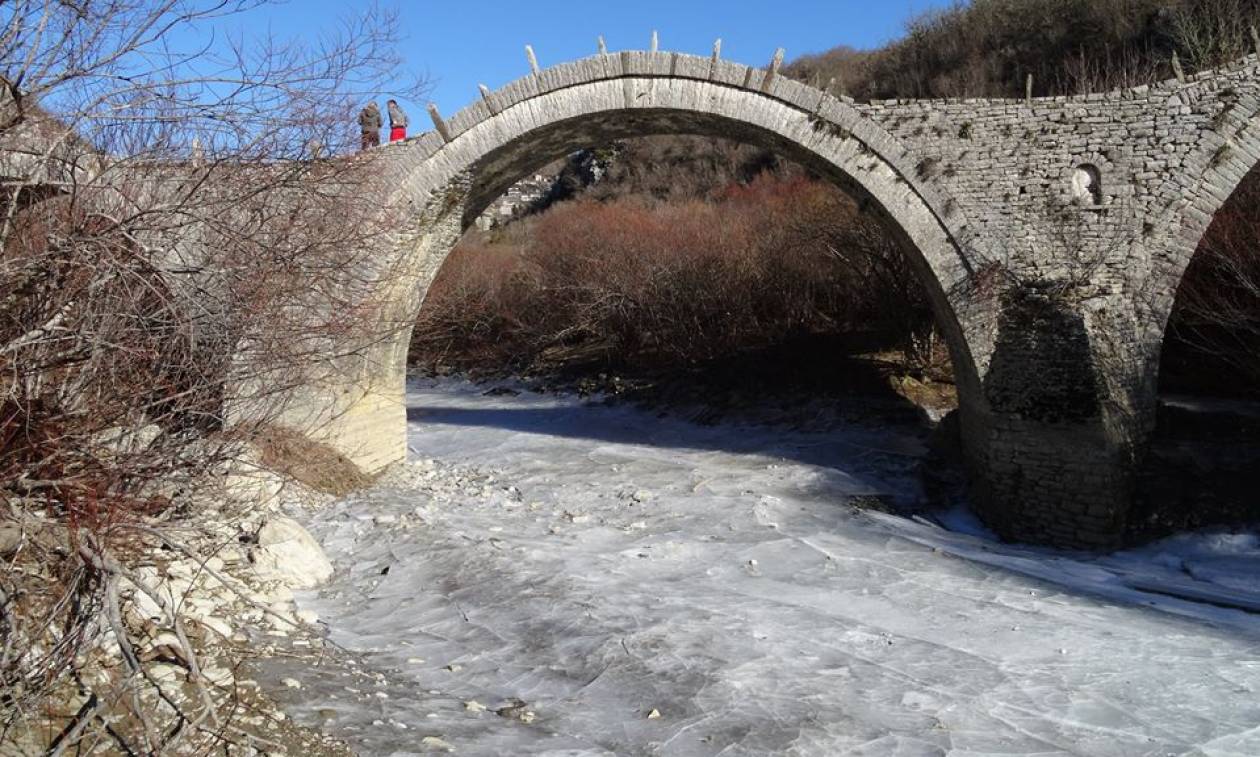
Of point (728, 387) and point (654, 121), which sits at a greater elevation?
point (654, 121)

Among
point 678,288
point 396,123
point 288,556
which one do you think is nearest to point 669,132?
point 396,123

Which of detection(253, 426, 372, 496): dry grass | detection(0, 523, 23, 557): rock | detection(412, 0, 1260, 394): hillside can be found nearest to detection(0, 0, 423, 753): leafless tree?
detection(0, 523, 23, 557): rock

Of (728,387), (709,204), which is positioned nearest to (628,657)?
(728,387)

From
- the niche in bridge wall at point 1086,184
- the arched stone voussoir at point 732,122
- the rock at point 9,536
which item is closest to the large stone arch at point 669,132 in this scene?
the arched stone voussoir at point 732,122

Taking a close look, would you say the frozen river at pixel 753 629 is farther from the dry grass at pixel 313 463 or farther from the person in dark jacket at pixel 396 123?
the person in dark jacket at pixel 396 123

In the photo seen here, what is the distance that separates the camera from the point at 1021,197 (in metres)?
8.35

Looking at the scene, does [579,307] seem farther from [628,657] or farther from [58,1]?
[58,1]

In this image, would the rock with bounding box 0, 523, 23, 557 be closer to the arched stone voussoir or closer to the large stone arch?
the large stone arch

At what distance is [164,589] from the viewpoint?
15.7 feet

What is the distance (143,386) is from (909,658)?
14.4 feet

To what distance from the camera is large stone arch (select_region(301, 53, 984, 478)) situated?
8.51m

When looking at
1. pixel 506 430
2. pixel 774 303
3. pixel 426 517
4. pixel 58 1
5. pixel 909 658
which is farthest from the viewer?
pixel 774 303

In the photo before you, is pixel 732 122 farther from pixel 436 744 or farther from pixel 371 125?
pixel 436 744

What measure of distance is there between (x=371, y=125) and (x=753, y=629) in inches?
242
